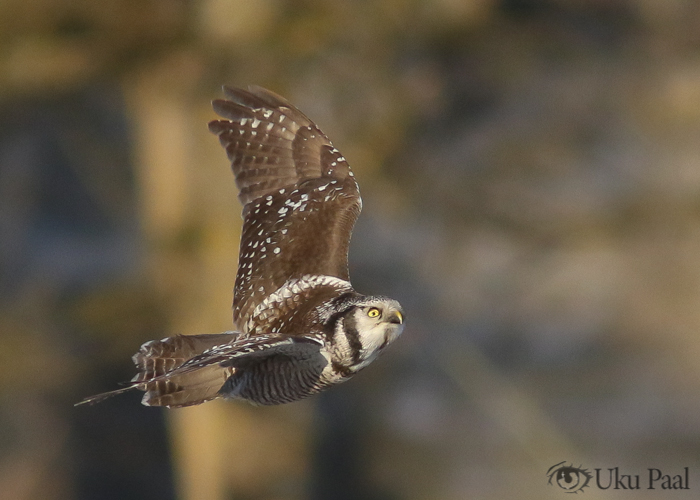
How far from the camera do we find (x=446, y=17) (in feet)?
34.4

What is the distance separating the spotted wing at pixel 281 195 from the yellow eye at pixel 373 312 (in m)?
0.63

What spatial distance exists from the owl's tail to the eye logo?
20.4 ft

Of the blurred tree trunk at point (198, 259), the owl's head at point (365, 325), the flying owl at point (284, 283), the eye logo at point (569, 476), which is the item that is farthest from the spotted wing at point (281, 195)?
the eye logo at point (569, 476)

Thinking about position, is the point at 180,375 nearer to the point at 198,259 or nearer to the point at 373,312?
the point at 373,312

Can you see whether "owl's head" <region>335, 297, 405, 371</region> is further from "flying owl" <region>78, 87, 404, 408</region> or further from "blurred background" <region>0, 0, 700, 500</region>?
"blurred background" <region>0, 0, 700, 500</region>

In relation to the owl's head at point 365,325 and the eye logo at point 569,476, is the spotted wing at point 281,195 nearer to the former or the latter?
the owl's head at point 365,325

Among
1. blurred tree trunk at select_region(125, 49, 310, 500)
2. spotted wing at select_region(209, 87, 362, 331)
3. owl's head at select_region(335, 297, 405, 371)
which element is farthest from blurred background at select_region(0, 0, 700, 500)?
owl's head at select_region(335, 297, 405, 371)

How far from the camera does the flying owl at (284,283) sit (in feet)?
13.9

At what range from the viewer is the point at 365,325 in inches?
164

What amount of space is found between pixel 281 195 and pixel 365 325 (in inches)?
40.8

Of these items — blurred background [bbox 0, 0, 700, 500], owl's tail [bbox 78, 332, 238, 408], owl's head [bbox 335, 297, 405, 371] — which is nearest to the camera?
owl's head [bbox 335, 297, 405, 371]

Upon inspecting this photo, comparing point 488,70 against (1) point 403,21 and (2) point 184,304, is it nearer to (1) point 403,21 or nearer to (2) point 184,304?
(1) point 403,21

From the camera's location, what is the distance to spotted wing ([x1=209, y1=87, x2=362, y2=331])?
4.84 metres

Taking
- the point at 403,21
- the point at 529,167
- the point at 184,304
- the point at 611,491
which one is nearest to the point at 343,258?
the point at 184,304
